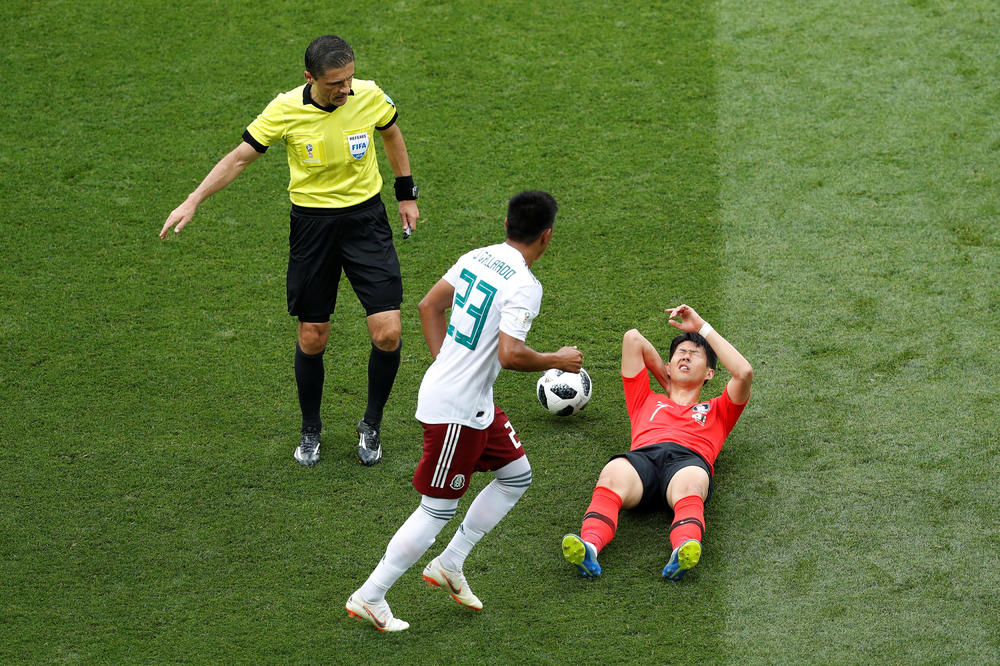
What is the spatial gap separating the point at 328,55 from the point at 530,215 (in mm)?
1414

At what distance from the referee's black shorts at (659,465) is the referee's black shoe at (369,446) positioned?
122cm

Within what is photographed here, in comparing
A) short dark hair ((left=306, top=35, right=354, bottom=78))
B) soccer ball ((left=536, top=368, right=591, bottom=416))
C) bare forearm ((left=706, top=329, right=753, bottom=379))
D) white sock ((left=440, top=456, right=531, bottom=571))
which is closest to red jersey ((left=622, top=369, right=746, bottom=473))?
bare forearm ((left=706, top=329, right=753, bottom=379))

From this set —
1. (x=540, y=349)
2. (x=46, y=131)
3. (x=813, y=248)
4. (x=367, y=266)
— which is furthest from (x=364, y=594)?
(x=46, y=131)

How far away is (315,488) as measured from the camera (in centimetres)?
564

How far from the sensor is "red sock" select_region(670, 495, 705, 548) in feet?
16.3

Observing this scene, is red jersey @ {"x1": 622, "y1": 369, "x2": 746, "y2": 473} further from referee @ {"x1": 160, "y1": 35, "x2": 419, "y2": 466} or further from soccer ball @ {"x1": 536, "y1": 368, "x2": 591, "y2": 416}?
referee @ {"x1": 160, "y1": 35, "x2": 419, "y2": 466}

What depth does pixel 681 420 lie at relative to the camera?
18.5ft

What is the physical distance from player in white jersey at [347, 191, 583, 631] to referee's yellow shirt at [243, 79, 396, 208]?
120 cm

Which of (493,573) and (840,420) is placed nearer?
(493,573)

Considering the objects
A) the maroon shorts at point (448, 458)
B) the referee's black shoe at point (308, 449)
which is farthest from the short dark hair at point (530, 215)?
the referee's black shoe at point (308, 449)

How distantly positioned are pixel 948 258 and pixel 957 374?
48.2 inches

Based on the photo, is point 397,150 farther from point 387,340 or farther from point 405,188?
point 387,340

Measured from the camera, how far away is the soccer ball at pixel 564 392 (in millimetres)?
5984

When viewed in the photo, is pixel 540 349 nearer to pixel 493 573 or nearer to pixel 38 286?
pixel 493 573
